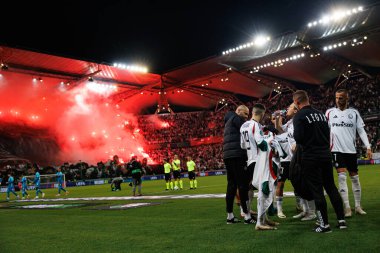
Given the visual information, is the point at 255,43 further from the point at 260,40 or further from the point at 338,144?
the point at 338,144

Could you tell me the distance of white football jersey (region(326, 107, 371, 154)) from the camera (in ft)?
24.7

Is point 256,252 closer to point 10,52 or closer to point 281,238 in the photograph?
point 281,238

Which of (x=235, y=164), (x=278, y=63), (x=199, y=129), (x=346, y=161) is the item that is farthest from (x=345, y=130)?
(x=199, y=129)

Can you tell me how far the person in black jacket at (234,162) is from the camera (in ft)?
23.8

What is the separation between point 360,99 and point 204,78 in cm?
1869

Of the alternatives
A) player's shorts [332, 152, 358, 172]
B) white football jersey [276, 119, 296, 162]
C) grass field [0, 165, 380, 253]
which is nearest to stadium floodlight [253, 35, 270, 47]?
grass field [0, 165, 380, 253]

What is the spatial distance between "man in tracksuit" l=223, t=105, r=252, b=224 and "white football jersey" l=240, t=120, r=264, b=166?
31cm

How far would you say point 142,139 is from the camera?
190ft

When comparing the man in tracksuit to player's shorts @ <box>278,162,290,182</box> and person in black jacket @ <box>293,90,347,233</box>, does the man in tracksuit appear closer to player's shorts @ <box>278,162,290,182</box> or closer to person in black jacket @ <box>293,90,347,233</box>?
person in black jacket @ <box>293,90,347,233</box>

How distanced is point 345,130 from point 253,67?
36.2 m

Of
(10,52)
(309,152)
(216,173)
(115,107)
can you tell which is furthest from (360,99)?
(309,152)

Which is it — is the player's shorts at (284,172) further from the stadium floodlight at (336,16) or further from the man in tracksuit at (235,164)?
the stadium floodlight at (336,16)

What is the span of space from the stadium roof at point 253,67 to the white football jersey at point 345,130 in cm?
2574

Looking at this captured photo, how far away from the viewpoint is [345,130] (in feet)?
24.9
